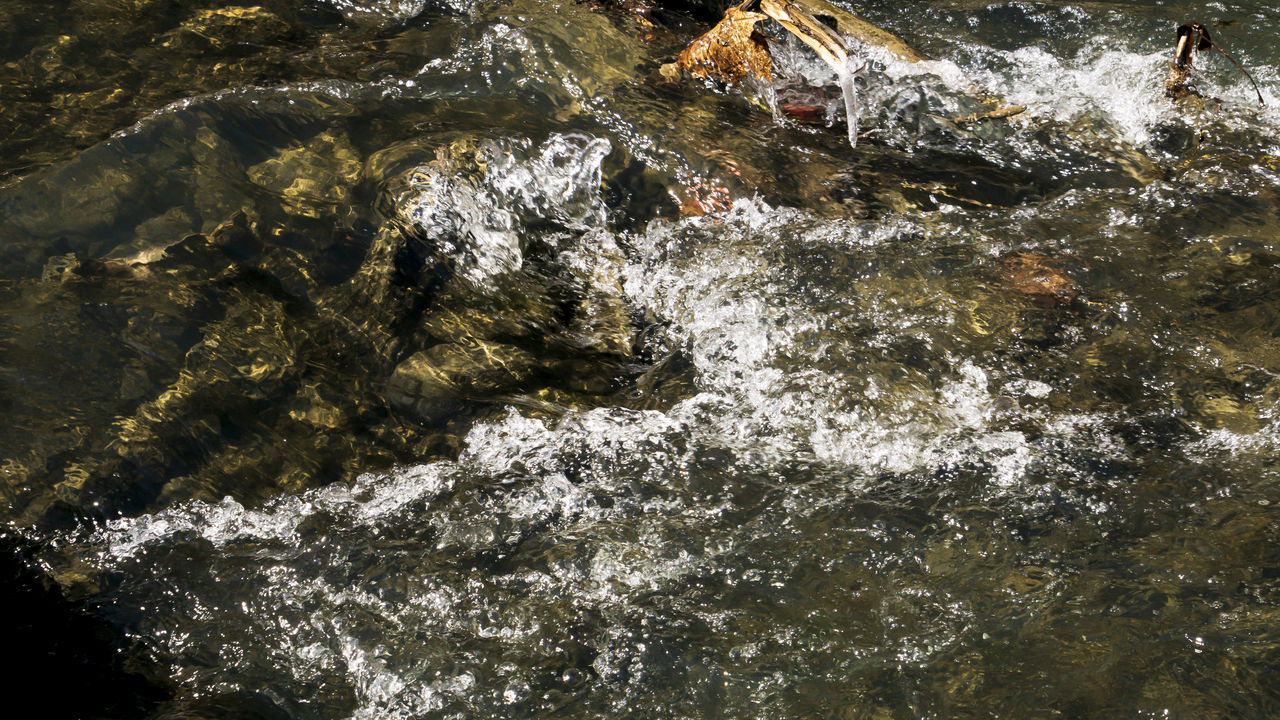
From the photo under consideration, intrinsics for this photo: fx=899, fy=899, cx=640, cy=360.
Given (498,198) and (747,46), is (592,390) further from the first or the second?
(747,46)

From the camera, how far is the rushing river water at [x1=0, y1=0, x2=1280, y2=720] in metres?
2.24

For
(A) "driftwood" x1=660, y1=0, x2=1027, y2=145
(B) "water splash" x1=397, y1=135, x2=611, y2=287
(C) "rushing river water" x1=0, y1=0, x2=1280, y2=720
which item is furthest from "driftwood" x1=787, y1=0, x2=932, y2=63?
(B) "water splash" x1=397, y1=135, x2=611, y2=287

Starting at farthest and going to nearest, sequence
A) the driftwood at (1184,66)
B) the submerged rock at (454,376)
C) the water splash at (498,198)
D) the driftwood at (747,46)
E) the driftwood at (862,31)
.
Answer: the driftwood at (862,31)
the driftwood at (1184,66)
the driftwood at (747,46)
the water splash at (498,198)
the submerged rock at (454,376)

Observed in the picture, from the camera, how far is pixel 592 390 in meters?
3.08

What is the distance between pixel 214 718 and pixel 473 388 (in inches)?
48.0

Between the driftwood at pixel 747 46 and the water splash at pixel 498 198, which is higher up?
the driftwood at pixel 747 46

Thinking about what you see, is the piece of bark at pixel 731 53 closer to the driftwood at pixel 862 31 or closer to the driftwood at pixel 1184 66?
the driftwood at pixel 862 31

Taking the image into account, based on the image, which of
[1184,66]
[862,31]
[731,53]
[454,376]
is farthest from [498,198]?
[1184,66]

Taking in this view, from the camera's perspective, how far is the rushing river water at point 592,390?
2.24m

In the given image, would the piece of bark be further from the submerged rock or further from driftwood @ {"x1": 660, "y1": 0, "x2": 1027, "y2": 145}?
the submerged rock

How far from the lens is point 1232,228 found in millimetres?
3678

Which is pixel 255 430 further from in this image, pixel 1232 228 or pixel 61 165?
pixel 1232 228

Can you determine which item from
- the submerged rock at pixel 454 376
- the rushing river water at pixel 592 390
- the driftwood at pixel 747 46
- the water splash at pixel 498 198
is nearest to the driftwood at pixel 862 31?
the driftwood at pixel 747 46

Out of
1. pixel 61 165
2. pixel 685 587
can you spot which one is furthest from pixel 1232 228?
pixel 61 165
